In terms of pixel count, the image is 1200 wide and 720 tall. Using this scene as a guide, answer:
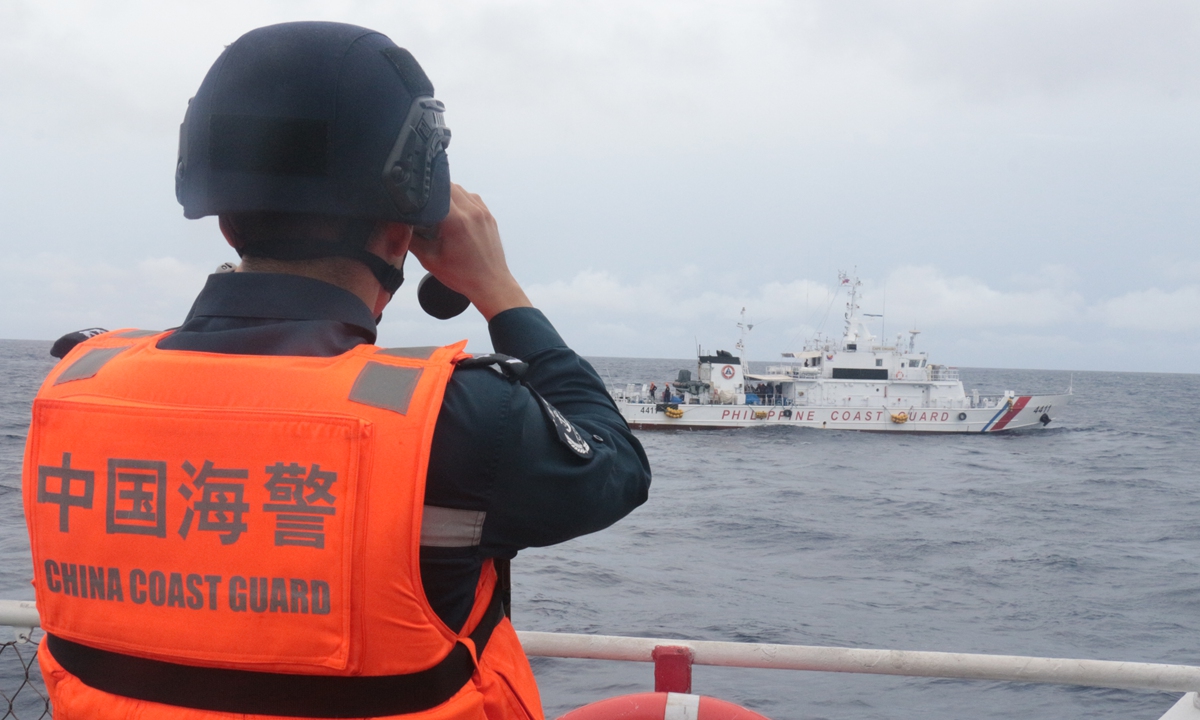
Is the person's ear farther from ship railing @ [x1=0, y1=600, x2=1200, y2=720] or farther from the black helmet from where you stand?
ship railing @ [x1=0, y1=600, x2=1200, y2=720]

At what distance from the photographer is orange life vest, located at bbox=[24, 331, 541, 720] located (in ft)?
3.44

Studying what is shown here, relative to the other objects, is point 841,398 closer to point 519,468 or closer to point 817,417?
point 817,417

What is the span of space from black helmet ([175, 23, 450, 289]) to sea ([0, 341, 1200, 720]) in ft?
27.9

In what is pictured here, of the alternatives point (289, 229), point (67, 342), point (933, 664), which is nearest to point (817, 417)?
point (933, 664)

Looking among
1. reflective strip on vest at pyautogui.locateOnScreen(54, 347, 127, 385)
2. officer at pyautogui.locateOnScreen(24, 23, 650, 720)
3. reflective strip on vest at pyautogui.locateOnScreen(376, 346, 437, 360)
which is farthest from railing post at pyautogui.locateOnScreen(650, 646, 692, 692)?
reflective strip on vest at pyautogui.locateOnScreen(54, 347, 127, 385)

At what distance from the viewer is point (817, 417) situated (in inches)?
1649

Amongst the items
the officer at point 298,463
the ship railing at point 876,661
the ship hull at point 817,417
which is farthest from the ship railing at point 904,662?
the ship hull at point 817,417

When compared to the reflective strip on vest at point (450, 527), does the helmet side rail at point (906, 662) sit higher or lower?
lower

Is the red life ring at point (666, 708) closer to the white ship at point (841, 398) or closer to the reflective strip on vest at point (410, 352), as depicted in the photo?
the reflective strip on vest at point (410, 352)

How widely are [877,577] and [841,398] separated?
2577 cm

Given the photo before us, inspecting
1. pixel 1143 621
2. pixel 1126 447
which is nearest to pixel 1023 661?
pixel 1143 621

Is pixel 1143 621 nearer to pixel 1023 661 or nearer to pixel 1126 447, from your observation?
pixel 1023 661

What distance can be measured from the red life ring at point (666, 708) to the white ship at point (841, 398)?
124 feet

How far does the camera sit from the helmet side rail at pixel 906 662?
2.39m
